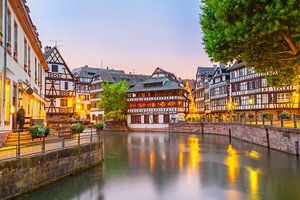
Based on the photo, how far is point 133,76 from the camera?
279ft

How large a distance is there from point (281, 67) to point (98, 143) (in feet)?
41.6

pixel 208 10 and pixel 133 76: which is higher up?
pixel 133 76

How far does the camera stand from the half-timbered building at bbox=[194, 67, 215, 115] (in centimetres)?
7316

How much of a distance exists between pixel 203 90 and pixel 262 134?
153ft

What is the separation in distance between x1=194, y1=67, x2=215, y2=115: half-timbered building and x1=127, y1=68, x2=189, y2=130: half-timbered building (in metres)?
9.28

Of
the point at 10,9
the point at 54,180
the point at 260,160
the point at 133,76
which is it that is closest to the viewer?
the point at 54,180

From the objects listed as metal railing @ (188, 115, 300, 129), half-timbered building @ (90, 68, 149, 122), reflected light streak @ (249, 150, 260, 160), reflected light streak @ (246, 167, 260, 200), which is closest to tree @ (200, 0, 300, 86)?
metal railing @ (188, 115, 300, 129)

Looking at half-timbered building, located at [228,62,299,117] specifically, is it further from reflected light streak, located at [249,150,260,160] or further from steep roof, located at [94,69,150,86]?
steep roof, located at [94,69,150,86]

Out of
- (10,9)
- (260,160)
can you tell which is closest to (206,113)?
(260,160)

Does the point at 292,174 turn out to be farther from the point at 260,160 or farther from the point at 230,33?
the point at 230,33

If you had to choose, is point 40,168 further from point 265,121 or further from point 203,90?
point 203,90

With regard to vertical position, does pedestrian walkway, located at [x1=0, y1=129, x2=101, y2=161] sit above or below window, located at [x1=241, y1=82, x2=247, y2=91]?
below

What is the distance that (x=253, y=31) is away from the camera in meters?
14.0

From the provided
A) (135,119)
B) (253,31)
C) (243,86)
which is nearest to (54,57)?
(135,119)
